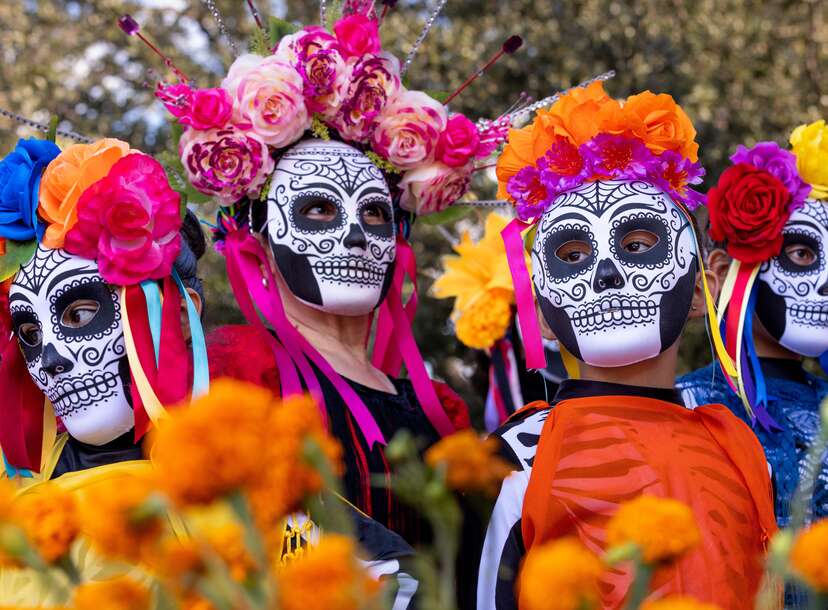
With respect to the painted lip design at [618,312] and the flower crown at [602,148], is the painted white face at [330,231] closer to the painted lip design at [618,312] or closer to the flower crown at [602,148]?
the flower crown at [602,148]

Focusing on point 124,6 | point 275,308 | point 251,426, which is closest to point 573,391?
point 275,308

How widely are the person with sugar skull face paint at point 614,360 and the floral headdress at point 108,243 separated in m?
0.84

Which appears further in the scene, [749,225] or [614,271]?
[749,225]

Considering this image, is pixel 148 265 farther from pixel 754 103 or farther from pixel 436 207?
pixel 754 103

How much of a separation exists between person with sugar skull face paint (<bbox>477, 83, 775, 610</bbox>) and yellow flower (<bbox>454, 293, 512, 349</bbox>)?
169cm

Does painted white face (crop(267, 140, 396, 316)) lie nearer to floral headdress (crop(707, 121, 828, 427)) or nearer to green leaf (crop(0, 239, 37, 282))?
green leaf (crop(0, 239, 37, 282))

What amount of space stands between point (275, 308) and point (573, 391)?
3.07 feet

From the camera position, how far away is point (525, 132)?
2.91m

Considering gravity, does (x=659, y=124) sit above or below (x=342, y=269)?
above

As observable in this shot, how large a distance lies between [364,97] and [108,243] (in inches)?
40.0

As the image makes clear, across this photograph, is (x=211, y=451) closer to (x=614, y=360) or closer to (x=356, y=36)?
(x=614, y=360)

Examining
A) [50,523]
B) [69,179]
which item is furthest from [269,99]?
[50,523]

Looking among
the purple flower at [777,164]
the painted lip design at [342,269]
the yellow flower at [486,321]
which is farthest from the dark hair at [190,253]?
the purple flower at [777,164]

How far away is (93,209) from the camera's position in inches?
103
